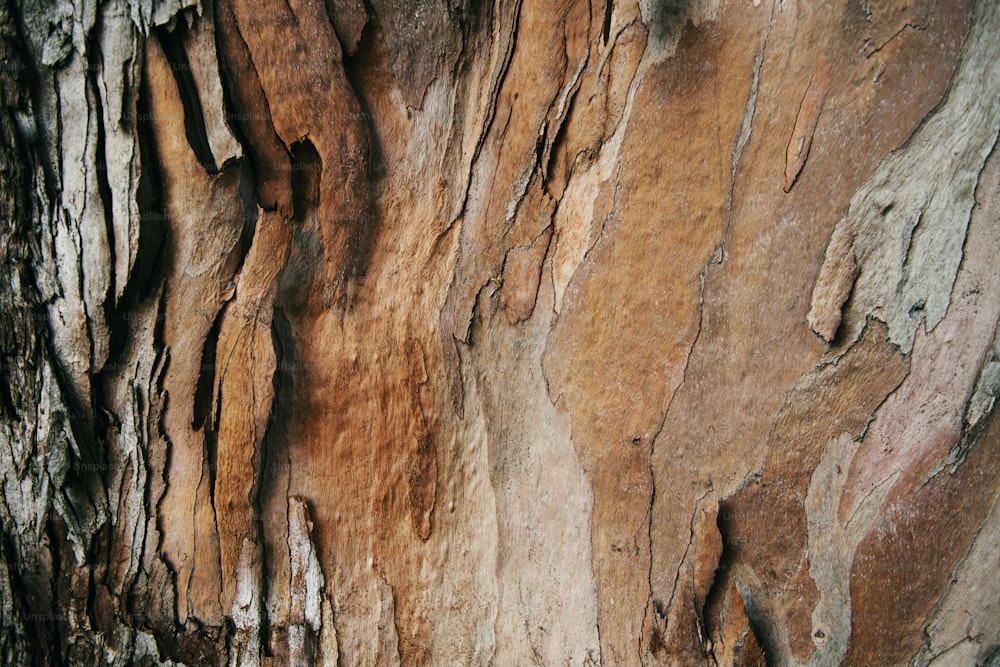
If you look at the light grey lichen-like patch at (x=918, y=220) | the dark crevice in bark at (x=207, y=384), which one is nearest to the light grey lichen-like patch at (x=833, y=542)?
the light grey lichen-like patch at (x=918, y=220)

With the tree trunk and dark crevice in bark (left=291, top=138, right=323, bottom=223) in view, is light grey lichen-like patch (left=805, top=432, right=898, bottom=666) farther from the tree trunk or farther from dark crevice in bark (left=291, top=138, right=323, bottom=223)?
dark crevice in bark (left=291, top=138, right=323, bottom=223)

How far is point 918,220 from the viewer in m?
0.89

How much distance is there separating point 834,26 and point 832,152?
0.49 feet

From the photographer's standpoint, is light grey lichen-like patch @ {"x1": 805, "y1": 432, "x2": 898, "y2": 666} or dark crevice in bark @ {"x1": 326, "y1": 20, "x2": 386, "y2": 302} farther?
dark crevice in bark @ {"x1": 326, "y1": 20, "x2": 386, "y2": 302}

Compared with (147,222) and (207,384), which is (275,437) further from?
(147,222)

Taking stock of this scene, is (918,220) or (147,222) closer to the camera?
(918,220)

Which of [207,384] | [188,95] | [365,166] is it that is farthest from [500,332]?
[188,95]

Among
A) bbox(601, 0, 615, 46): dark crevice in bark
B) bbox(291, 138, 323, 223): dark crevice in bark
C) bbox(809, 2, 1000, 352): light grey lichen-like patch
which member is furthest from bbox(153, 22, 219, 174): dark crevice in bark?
bbox(809, 2, 1000, 352): light grey lichen-like patch

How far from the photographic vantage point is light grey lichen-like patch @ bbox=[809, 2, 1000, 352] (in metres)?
0.86

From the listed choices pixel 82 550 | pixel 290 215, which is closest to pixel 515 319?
pixel 290 215

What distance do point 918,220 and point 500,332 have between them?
57 centimetres

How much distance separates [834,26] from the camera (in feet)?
2.86

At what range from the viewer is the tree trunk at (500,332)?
913 millimetres

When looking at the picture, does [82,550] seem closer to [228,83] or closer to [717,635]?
[228,83]
